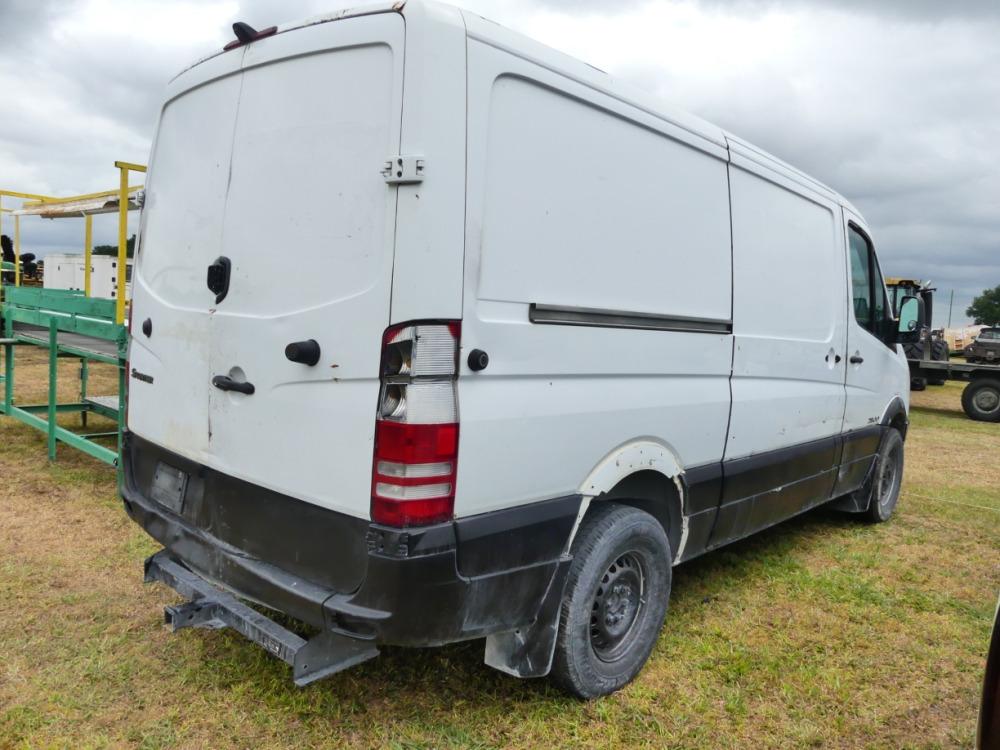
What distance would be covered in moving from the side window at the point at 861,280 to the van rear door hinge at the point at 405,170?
3452 mm

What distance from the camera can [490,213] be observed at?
221 centimetres

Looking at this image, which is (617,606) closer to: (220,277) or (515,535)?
(515,535)

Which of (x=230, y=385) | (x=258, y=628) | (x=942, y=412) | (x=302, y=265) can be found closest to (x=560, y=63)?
(x=302, y=265)

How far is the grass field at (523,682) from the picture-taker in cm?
258

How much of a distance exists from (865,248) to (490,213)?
12.0ft

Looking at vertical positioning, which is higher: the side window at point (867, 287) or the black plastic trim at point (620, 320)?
the side window at point (867, 287)

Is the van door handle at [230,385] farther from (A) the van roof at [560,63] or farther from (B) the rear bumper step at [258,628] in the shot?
(A) the van roof at [560,63]

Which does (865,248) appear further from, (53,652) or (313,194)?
(53,652)

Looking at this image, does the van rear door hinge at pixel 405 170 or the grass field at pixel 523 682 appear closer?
the van rear door hinge at pixel 405 170

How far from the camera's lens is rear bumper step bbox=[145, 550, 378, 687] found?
2.30 meters

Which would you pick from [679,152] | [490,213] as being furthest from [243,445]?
[679,152]

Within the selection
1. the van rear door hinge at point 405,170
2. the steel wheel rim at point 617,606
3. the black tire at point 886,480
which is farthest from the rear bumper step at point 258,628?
the black tire at point 886,480

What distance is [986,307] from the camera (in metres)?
84.4

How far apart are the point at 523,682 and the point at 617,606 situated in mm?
480
